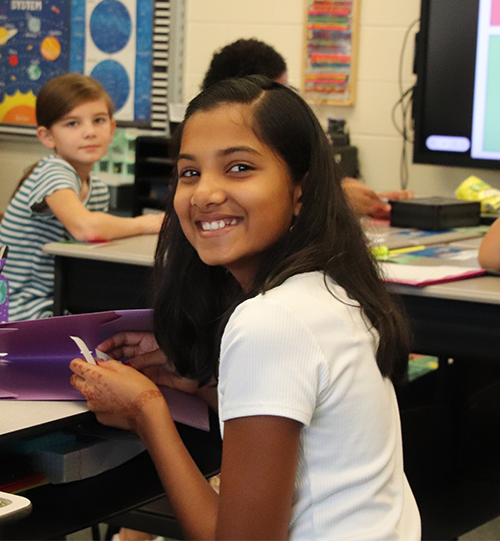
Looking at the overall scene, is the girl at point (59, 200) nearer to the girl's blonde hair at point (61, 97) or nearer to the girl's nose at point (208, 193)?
the girl's blonde hair at point (61, 97)

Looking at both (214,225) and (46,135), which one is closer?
(214,225)

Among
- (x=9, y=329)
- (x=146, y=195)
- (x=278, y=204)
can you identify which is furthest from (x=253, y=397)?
(x=146, y=195)

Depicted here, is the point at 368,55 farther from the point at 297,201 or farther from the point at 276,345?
the point at 276,345

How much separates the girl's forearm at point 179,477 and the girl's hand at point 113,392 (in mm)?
16

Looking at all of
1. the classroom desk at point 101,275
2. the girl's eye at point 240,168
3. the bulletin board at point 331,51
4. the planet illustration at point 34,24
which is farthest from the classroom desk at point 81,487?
the planet illustration at point 34,24

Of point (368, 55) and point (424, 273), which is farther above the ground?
point (368, 55)

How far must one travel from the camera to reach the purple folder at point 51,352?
3.57ft

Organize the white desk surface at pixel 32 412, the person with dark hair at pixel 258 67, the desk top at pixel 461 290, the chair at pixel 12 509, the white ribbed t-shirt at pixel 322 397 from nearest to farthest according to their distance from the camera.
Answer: the chair at pixel 12 509, the white ribbed t-shirt at pixel 322 397, the white desk surface at pixel 32 412, the desk top at pixel 461 290, the person with dark hair at pixel 258 67

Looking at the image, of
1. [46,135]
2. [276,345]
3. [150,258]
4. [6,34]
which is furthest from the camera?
[6,34]

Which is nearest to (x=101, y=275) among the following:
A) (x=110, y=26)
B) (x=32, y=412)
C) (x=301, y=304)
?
(x=32, y=412)

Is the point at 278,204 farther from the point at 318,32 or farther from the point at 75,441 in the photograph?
the point at 318,32

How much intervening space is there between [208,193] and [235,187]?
3 cm

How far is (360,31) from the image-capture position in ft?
11.3

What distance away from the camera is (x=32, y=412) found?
1.03 meters
